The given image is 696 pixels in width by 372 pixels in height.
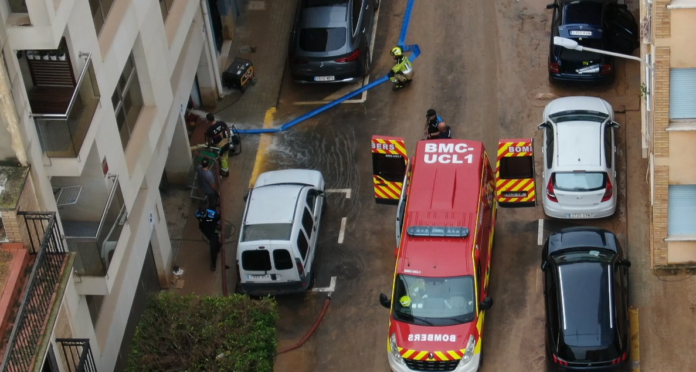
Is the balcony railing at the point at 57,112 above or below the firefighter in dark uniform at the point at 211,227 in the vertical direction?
below

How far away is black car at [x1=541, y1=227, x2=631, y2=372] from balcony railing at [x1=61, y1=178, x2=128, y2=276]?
31.0 feet

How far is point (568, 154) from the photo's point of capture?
28.6m

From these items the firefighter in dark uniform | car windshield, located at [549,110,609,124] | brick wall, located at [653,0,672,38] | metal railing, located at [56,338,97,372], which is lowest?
metal railing, located at [56,338,97,372]

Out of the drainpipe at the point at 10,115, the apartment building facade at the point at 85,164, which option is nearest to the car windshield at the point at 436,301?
the apartment building facade at the point at 85,164

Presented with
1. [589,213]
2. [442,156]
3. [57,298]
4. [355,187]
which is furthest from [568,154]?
[57,298]

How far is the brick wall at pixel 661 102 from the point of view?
23188mm

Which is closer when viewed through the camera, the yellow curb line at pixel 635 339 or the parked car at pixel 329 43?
the yellow curb line at pixel 635 339

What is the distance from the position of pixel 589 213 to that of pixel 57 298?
14.0m

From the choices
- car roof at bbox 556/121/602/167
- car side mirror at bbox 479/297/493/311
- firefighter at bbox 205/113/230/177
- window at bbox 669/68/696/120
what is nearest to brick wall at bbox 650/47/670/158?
window at bbox 669/68/696/120

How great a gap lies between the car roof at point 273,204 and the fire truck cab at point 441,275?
281 cm

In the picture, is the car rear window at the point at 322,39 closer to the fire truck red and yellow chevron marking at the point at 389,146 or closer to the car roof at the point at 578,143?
the fire truck red and yellow chevron marking at the point at 389,146

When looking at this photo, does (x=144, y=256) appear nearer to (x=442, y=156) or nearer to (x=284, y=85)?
(x=442, y=156)

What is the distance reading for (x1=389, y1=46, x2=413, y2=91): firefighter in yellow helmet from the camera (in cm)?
3375

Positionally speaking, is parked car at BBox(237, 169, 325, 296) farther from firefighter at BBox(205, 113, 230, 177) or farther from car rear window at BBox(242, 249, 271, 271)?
firefighter at BBox(205, 113, 230, 177)
